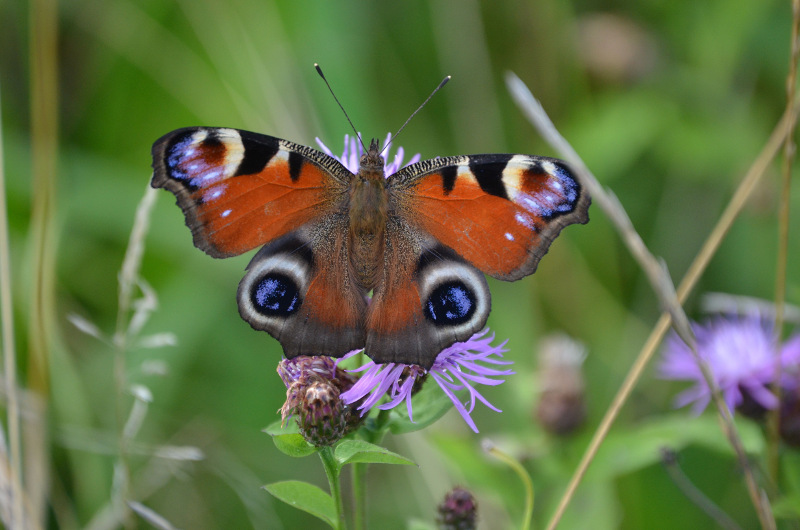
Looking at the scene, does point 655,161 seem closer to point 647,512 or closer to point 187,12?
point 647,512

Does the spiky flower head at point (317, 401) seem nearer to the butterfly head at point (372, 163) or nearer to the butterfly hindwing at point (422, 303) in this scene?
the butterfly hindwing at point (422, 303)

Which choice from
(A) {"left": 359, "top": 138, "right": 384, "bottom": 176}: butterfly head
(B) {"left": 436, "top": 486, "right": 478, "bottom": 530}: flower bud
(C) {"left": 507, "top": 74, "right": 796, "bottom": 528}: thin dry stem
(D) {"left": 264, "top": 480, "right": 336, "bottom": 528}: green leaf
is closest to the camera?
(C) {"left": 507, "top": 74, "right": 796, "bottom": 528}: thin dry stem

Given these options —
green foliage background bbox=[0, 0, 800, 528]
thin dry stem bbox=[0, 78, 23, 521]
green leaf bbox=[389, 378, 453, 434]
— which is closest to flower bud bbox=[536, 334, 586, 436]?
green foliage background bbox=[0, 0, 800, 528]

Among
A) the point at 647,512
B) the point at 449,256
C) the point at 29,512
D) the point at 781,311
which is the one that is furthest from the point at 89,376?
the point at 781,311

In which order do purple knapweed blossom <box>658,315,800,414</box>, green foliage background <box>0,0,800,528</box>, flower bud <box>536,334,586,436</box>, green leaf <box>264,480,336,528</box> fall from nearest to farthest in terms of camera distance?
green leaf <box>264,480,336,528</box>, purple knapweed blossom <box>658,315,800,414</box>, flower bud <box>536,334,586,436</box>, green foliage background <box>0,0,800,528</box>

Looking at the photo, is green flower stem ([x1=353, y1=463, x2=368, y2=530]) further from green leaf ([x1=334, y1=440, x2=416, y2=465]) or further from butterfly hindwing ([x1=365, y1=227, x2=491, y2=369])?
butterfly hindwing ([x1=365, y1=227, x2=491, y2=369])

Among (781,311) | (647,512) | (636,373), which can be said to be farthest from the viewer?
(647,512)
